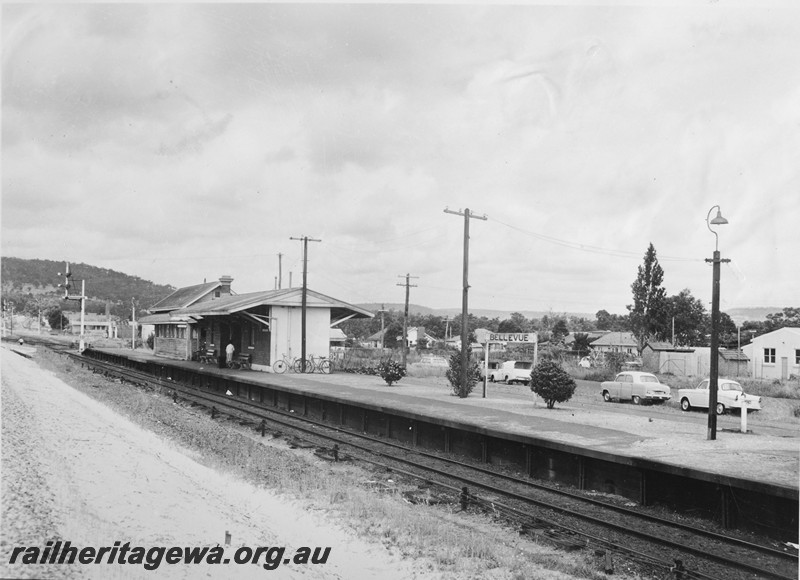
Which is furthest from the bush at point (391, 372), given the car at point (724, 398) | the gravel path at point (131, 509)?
the gravel path at point (131, 509)

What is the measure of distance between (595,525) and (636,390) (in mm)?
17466

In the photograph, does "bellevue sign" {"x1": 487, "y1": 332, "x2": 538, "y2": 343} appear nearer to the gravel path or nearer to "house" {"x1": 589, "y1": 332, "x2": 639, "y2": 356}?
the gravel path

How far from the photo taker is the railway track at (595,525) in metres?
6.50

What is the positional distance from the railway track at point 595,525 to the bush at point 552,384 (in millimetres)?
6196

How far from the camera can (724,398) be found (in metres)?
21.0

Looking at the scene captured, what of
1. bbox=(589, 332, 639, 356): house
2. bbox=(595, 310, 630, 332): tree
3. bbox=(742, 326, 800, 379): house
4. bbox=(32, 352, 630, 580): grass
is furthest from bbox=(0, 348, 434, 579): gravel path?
bbox=(595, 310, 630, 332): tree

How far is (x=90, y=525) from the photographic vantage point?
5.11 metres

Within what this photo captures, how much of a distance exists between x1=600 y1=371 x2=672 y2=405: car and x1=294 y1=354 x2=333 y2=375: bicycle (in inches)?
462

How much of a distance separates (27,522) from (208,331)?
31.1 metres

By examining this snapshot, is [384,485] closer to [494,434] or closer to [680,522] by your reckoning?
[494,434]

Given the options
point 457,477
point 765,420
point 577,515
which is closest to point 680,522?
point 577,515

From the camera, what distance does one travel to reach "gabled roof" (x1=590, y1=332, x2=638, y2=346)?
74.2 metres

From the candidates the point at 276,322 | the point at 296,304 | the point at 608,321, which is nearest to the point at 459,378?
the point at 296,304

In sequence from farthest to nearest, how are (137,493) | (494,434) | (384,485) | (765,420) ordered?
(765,420)
(494,434)
(384,485)
(137,493)
